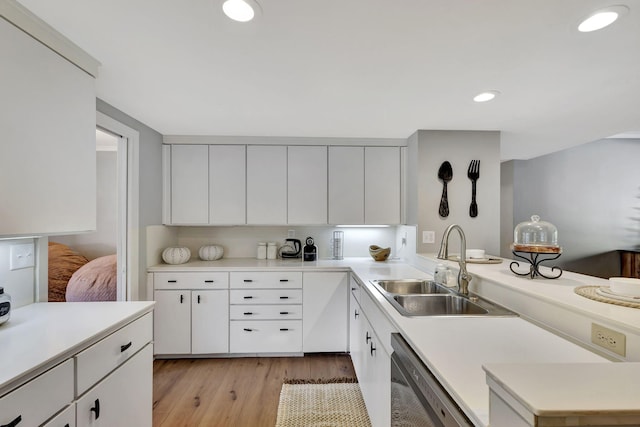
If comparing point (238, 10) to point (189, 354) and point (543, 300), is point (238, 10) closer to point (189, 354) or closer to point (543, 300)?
point (543, 300)

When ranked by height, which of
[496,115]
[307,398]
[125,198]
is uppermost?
[496,115]

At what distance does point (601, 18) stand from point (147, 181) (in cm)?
319

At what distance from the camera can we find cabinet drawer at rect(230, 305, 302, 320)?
9.48ft

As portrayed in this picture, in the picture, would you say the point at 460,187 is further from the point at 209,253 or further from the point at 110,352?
the point at 110,352

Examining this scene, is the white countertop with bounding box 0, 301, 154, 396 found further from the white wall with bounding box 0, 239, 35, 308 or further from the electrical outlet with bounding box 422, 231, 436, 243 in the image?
the electrical outlet with bounding box 422, 231, 436, 243

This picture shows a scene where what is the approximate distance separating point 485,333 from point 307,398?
158 cm

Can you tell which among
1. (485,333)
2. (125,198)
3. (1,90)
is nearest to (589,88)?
Result: (485,333)

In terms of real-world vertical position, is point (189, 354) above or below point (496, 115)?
below

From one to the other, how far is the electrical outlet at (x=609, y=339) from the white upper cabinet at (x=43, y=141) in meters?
2.26

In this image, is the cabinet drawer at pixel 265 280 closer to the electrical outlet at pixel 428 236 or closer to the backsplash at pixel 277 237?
the backsplash at pixel 277 237

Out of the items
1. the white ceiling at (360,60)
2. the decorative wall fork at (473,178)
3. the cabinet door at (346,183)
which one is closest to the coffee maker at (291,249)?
the cabinet door at (346,183)

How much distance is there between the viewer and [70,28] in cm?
134

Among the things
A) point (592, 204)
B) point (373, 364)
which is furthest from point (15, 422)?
point (592, 204)

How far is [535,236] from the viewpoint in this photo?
69.4 inches
